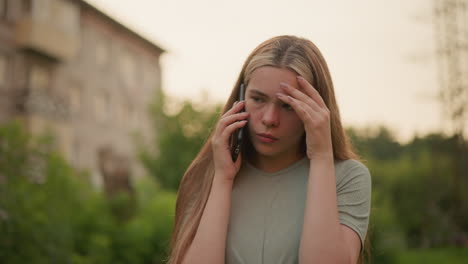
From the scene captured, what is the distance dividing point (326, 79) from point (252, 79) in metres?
0.33

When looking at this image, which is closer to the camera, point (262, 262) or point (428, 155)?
point (262, 262)

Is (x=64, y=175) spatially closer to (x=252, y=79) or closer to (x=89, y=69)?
(x=252, y=79)

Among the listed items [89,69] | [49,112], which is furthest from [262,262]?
[89,69]

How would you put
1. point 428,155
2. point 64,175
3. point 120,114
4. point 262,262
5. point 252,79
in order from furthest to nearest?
point 428,155 → point 120,114 → point 64,175 → point 252,79 → point 262,262

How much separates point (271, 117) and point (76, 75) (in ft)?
75.3

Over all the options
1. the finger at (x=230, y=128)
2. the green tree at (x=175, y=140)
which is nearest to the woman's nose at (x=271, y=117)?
the finger at (x=230, y=128)

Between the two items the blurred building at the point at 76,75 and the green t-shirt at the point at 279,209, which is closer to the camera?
the green t-shirt at the point at 279,209

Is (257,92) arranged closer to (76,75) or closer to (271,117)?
(271,117)

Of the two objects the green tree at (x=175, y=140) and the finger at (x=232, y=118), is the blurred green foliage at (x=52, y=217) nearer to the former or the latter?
the finger at (x=232, y=118)

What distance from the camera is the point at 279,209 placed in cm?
203

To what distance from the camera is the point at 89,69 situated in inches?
964

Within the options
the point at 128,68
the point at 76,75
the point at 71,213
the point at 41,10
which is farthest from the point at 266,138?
the point at 128,68

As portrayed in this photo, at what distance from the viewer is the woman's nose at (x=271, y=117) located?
1972mm

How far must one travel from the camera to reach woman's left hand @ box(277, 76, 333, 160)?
1.92 m
